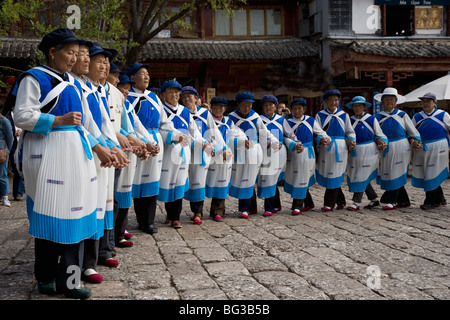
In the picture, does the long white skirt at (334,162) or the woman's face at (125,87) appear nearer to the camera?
the woman's face at (125,87)

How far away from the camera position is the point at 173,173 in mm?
6262

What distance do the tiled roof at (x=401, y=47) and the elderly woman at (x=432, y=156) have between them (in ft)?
22.0

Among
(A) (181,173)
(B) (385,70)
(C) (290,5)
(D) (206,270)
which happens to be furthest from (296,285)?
(C) (290,5)

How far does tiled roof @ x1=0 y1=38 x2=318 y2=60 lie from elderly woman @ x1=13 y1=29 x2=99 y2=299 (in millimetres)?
11268

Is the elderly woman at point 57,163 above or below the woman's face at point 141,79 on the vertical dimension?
below

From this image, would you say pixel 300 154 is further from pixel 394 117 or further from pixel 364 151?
pixel 394 117

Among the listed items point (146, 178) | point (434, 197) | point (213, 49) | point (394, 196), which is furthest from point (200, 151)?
point (213, 49)

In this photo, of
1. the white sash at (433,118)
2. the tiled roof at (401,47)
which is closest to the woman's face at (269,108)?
the white sash at (433,118)

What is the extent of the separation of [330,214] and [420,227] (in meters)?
1.49

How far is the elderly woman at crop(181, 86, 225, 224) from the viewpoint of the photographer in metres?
6.66

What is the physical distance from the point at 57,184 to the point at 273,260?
88.1 inches

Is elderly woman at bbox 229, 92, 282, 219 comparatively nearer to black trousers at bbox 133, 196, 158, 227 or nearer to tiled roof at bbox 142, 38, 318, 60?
black trousers at bbox 133, 196, 158, 227

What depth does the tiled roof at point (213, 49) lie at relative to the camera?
1448 centimetres

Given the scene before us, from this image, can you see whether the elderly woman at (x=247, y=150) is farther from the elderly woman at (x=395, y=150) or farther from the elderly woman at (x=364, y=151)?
the elderly woman at (x=395, y=150)
